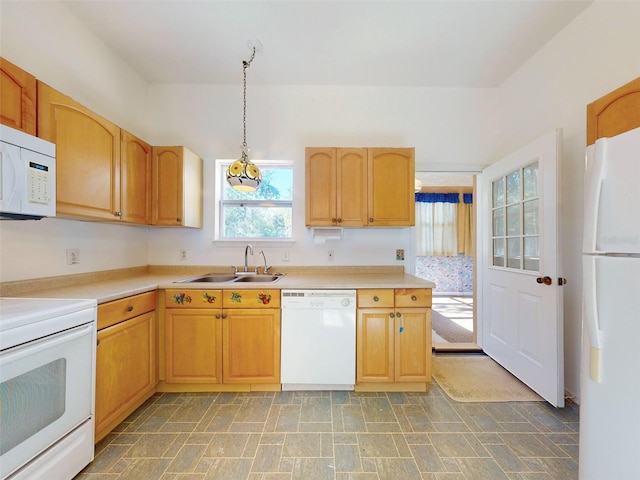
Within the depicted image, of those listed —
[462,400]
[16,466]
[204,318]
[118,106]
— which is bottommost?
[462,400]

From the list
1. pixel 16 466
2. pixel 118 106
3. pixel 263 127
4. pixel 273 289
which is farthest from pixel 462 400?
pixel 118 106

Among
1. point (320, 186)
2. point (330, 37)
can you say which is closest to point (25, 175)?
point (320, 186)

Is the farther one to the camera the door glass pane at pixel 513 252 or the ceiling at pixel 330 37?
the door glass pane at pixel 513 252

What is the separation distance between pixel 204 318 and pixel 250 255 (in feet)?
2.74

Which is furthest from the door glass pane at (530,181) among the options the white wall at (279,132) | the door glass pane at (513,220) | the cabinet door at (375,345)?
the cabinet door at (375,345)

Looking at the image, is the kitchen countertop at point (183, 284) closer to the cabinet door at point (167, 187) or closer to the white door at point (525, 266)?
the cabinet door at point (167, 187)

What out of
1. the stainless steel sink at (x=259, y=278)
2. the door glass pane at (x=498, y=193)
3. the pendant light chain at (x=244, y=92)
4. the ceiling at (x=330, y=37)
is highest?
the ceiling at (x=330, y=37)

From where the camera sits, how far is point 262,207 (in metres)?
2.83

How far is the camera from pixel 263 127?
275 centimetres

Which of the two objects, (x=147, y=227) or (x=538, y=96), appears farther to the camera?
(x=147, y=227)

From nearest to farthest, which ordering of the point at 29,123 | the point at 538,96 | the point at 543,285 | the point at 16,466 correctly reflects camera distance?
the point at 16,466 < the point at 29,123 < the point at 543,285 < the point at 538,96

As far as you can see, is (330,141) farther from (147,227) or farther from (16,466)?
(16,466)

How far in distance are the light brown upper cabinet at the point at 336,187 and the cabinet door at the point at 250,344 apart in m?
0.96

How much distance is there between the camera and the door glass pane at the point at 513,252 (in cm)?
232
